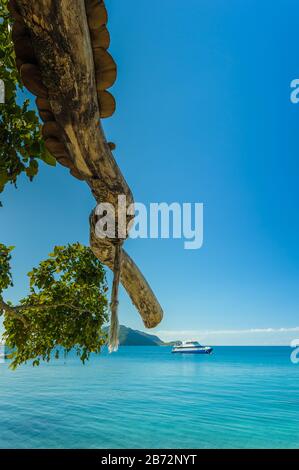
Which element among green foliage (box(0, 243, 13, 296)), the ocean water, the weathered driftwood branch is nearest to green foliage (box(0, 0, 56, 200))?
the weathered driftwood branch

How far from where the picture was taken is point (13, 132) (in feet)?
9.45

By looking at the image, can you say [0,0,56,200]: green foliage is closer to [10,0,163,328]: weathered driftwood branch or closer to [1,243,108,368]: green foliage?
[10,0,163,328]: weathered driftwood branch

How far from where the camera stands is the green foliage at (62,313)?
673cm

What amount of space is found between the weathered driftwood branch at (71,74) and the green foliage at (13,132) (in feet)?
3.27

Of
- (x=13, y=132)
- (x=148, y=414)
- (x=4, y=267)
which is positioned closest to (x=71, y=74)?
(x=13, y=132)

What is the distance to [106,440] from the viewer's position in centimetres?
2442

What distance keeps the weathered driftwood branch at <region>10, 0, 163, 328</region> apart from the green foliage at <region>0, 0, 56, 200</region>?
997 mm

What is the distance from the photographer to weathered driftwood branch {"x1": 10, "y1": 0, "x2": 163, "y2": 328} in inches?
47.2

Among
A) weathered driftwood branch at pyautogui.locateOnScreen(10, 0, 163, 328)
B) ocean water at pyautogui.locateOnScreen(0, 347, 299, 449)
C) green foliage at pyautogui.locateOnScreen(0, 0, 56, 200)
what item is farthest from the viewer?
ocean water at pyautogui.locateOnScreen(0, 347, 299, 449)

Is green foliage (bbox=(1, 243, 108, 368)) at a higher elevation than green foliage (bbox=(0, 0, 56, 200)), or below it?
below

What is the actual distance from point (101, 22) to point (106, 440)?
2813cm

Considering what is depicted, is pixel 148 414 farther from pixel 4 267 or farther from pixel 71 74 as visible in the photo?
pixel 71 74

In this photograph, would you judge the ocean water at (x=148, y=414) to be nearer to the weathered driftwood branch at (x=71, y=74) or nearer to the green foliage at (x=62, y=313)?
the green foliage at (x=62, y=313)

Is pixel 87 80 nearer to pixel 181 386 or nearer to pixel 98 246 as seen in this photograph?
pixel 98 246
